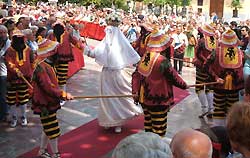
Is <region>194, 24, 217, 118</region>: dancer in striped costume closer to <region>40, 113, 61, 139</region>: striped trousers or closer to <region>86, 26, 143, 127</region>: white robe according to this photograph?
<region>86, 26, 143, 127</region>: white robe

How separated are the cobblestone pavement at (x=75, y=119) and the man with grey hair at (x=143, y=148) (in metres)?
4.27

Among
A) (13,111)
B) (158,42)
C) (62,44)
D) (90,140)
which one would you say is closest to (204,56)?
(158,42)

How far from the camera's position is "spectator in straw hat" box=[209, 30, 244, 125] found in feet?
20.9

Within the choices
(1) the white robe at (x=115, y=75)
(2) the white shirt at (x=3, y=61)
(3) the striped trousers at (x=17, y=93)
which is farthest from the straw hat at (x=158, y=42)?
(2) the white shirt at (x=3, y=61)

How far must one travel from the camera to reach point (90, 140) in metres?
6.81

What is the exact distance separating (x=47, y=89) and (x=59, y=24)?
3.62 m

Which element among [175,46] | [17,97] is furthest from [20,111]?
[175,46]

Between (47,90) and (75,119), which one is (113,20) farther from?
(75,119)

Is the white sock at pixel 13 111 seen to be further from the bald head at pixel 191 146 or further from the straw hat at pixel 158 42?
the bald head at pixel 191 146

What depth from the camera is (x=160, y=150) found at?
2.27 metres

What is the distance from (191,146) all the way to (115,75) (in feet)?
14.6

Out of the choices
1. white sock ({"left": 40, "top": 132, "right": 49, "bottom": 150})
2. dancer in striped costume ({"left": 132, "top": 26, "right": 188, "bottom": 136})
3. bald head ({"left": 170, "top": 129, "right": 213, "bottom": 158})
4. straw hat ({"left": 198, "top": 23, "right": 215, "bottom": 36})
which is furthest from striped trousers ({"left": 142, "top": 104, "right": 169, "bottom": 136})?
bald head ({"left": 170, "top": 129, "right": 213, "bottom": 158})

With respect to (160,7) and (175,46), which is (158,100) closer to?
(175,46)

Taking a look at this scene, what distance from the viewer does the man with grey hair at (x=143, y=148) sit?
221 cm
